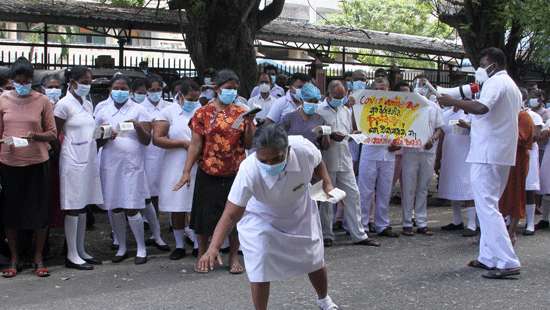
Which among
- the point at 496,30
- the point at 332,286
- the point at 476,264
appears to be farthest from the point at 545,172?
the point at 496,30

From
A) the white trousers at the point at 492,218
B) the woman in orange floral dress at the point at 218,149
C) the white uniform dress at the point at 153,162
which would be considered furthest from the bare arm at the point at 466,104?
the white uniform dress at the point at 153,162

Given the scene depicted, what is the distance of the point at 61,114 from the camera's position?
7.93m

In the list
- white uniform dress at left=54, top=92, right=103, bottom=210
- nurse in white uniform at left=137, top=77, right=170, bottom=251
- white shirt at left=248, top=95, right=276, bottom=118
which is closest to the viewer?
white uniform dress at left=54, top=92, right=103, bottom=210

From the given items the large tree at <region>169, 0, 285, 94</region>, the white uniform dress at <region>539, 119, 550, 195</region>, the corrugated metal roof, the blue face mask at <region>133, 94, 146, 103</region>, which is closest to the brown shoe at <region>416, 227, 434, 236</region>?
the white uniform dress at <region>539, 119, 550, 195</region>

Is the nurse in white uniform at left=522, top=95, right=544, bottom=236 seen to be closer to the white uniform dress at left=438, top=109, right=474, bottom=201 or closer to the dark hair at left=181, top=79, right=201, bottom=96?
the white uniform dress at left=438, top=109, right=474, bottom=201

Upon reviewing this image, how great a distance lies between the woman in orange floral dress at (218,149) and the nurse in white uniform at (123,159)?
792 millimetres

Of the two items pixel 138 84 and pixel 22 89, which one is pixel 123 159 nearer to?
pixel 138 84

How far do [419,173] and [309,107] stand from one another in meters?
2.23

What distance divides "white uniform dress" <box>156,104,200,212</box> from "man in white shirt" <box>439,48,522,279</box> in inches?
114

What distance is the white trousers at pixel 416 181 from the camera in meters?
10.2

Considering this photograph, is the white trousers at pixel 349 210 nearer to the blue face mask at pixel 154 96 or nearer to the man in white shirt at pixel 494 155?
the man in white shirt at pixel 494 155

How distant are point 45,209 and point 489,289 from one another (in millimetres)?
4320

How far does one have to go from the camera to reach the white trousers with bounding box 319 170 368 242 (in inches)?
369

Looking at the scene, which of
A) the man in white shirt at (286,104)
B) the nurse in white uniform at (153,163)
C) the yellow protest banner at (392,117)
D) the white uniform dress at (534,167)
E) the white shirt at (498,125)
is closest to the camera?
the white shirt at (498,125)
